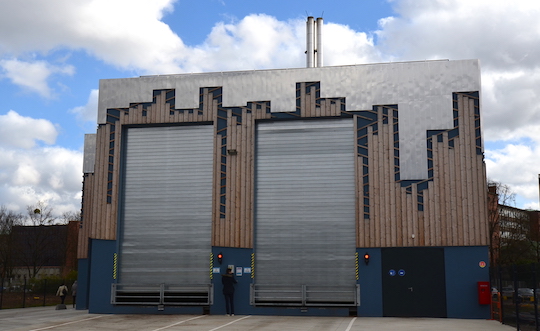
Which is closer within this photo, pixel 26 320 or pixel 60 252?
pixel 26 320

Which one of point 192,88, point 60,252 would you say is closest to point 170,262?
point 192,88

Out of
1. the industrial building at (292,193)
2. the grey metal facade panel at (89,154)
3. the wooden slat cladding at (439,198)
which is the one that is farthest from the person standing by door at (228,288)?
the grey metal facade panel at (89,154)

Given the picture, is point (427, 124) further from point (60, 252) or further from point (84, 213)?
point (60, 252)

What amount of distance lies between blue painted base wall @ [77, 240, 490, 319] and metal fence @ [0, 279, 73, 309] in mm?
9516

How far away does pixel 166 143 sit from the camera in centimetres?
2289

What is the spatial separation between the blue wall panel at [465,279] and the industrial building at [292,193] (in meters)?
0.04

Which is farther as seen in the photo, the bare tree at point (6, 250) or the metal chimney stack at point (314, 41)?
the bare tree at point (6, 250)

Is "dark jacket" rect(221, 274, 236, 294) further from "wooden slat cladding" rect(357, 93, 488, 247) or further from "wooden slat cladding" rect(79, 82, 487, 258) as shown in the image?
"wooden slat cladding" rect(357, 93, 488, 247)

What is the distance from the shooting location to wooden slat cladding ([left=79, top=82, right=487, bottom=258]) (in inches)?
797

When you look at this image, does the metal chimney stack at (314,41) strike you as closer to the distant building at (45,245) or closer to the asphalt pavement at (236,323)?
the asphalt pavement at (236,323)

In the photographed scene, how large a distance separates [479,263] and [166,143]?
41.5 ft

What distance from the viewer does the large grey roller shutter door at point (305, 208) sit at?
69.2 ft

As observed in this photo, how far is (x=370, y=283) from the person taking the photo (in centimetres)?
2055

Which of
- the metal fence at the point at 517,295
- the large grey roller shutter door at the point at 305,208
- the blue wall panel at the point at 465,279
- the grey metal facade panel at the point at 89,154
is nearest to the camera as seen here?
the metal fence at the point at 517,295
